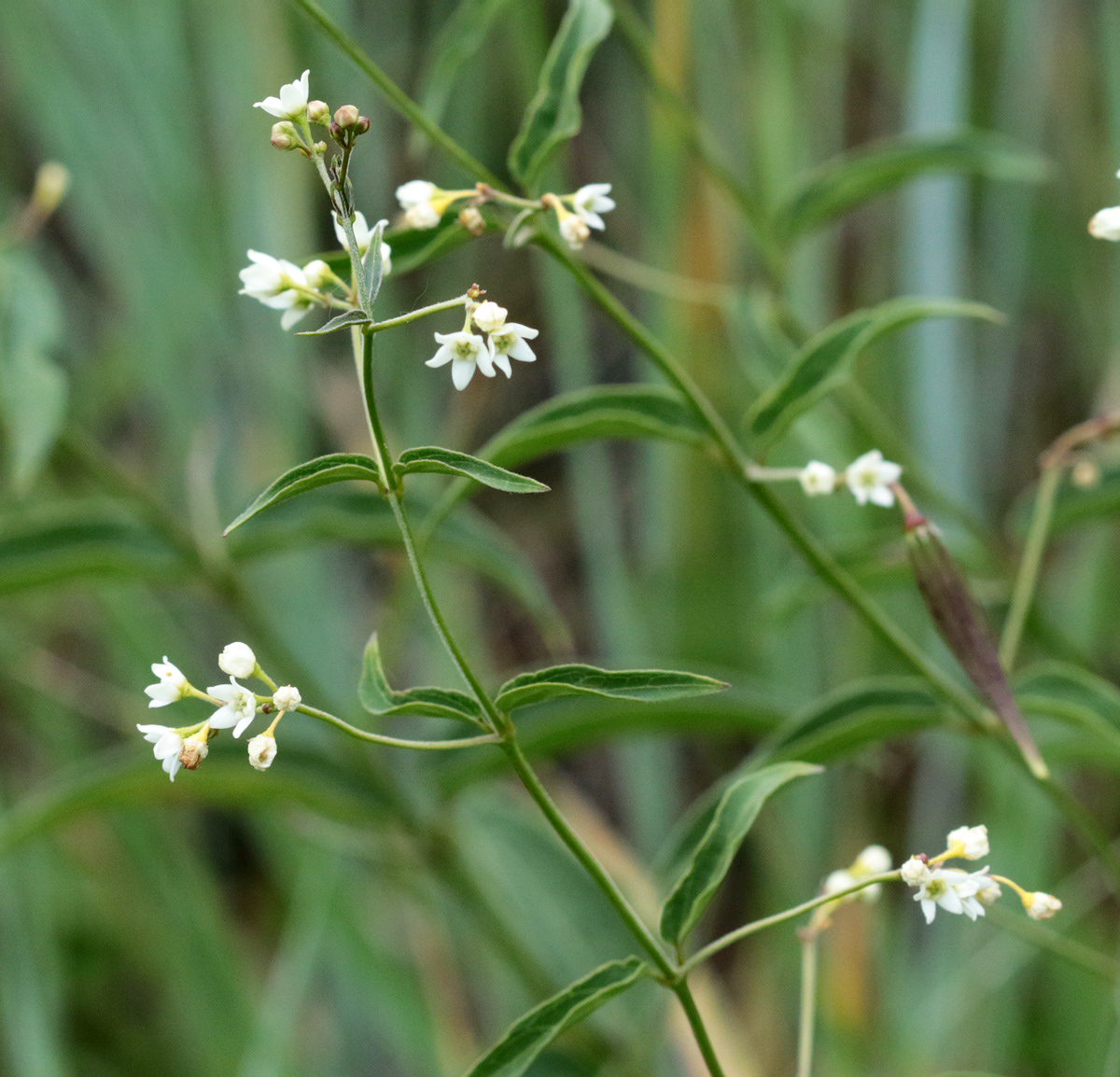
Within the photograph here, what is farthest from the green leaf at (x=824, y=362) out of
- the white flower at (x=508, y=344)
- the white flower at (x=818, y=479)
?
the white flower at (x=508, y=344)

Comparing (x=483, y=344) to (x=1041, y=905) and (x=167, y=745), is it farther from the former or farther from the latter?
(x=1041, y=905)

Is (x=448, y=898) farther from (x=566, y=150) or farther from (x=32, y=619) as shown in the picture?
(x=566, y=150)

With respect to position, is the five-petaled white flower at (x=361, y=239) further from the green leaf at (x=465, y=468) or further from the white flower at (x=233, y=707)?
the white flower at (x=233, y=707)

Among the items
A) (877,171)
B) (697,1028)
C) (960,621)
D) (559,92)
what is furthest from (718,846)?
(877,171)

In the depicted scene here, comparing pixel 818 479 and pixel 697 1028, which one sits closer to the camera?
pixel 697 1028

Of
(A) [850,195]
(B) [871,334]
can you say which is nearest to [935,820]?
(A) [850,195]

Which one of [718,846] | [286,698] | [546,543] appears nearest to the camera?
[286,698]

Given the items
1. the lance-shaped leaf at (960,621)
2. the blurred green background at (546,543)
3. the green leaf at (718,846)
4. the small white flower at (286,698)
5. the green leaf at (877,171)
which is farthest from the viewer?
the blurred green background at (546,543)
